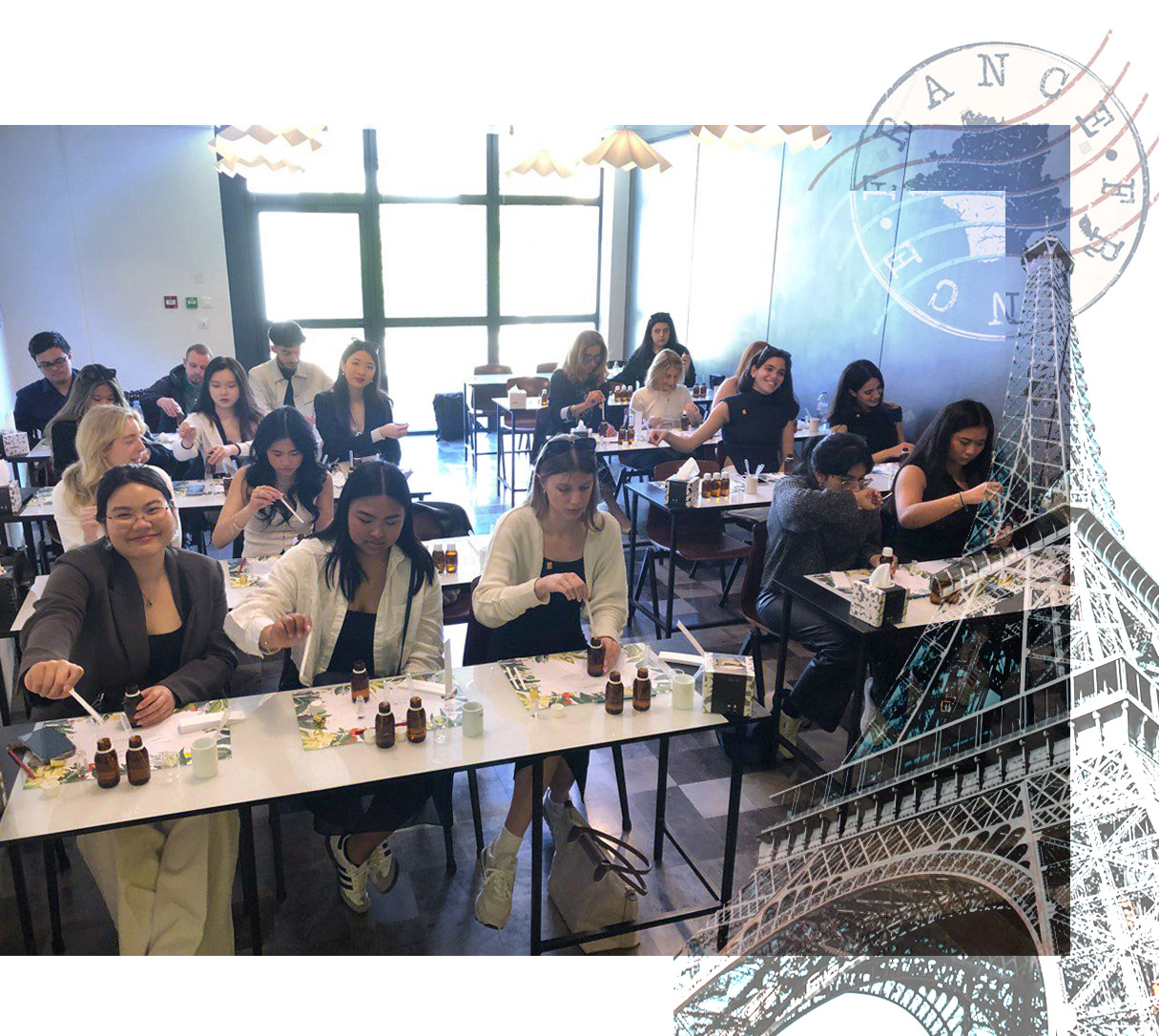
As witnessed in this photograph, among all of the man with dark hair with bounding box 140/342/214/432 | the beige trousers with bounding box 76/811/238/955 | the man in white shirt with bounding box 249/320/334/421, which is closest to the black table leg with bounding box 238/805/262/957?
the beige trousers with bounding box 76/811/238/955

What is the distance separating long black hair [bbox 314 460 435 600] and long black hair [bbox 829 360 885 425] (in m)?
3.85

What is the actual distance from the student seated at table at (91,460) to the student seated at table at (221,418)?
148 cm

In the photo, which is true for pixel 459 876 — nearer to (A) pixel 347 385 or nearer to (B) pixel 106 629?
(B) pixel 106 629

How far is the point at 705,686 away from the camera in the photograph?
276 cm

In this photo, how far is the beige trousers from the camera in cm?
249

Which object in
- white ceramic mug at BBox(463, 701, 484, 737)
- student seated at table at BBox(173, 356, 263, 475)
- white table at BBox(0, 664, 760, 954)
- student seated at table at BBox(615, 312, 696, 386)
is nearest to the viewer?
white table at BBox(0, 664, 760, 954)

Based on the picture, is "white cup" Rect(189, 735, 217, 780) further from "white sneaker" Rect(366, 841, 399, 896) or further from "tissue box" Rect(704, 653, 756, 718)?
"tissue box" Rect(704, 653, 756, 718)

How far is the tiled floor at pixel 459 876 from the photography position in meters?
2.95

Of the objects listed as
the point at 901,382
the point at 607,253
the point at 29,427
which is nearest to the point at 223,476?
the point at 29,427

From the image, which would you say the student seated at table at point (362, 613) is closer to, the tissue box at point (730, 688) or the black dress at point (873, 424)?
the tissue box at point (730, 688)

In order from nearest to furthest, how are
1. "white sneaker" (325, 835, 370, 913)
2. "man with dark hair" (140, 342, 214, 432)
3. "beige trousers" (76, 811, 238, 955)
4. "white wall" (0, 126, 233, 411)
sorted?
"beige trousers" (76, 811, 238, 955) < "white sneaker" (325, 835, 370, 913) < "man with dark hair" (140, 342, 214, 432) < "white wall" (0, 126, 233, 411)

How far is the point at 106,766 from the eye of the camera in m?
2.30

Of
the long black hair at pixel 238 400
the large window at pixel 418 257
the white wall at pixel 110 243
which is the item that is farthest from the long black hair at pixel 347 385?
the white wall at pixel 110 243

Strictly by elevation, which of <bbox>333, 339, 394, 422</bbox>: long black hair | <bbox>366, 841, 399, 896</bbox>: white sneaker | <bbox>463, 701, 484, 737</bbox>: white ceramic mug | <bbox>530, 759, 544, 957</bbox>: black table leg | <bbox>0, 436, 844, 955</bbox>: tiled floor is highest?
<bbox>333, 339, 394, 422</bbox>: long black hair
